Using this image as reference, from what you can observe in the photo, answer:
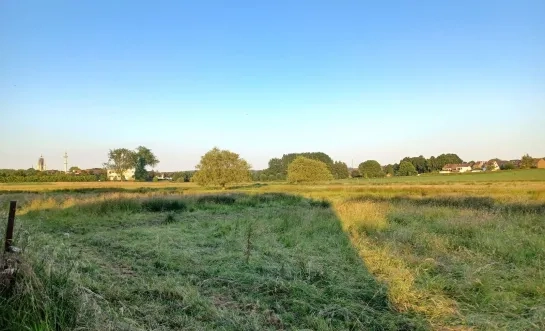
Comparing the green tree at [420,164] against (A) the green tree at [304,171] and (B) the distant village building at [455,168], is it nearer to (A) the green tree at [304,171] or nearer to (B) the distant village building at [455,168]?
(B) the distant village building at [455,168]

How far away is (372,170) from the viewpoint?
90875 millimetres

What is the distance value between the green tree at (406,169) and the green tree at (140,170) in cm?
6798

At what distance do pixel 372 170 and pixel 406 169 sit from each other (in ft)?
36.4

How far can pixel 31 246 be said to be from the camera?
4402mm

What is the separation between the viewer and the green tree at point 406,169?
93.7m

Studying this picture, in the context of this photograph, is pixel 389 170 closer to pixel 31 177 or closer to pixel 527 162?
pixel 527 162

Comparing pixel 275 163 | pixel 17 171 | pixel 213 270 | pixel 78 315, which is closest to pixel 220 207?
pixel 213 270

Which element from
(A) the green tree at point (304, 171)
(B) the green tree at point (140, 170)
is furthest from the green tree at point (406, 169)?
(B) the green tree at point (140, 170)

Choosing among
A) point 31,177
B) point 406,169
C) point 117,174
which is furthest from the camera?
point 406,169

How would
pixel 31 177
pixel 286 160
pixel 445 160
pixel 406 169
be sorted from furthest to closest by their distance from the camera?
pixel 286 160 < pixel 445 160 < pixel 406 169 < pixel 31 177

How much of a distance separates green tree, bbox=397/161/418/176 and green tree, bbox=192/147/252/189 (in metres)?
64.0

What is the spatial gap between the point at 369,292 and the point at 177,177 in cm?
7550

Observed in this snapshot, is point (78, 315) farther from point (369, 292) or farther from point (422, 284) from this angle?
point (422, 284)

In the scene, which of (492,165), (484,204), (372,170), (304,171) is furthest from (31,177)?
(492,165)
